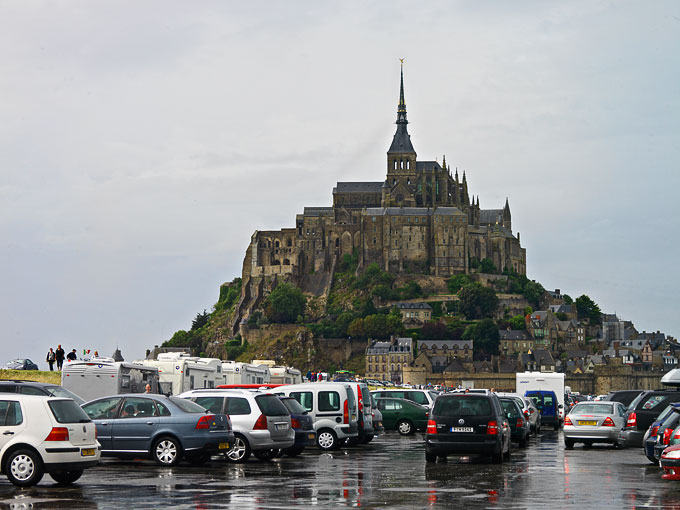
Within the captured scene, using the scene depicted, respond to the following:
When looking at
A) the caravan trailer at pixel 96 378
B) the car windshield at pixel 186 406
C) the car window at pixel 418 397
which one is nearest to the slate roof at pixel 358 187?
the car window at pixel 418 397

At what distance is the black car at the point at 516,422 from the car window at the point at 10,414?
57.1ft

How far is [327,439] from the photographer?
30.0 metres

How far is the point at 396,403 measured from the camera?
136ft

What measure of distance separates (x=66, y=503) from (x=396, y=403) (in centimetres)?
2552

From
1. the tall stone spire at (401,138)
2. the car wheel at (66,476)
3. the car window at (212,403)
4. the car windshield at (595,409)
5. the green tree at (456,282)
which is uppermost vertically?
the tall stone spire at (401,138)

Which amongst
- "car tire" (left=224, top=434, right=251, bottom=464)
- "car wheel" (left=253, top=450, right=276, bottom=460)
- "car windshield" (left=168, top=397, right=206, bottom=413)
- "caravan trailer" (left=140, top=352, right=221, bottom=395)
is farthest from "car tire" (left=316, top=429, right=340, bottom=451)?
"caravan trailer" (left=140, top=352, right=221, bottom=395)

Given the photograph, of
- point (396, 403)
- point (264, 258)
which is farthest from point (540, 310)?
point (396, 403)

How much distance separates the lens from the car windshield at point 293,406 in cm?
2759

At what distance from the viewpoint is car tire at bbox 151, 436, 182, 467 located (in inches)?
907

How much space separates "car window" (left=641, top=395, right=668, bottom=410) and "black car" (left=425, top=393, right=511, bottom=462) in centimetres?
664

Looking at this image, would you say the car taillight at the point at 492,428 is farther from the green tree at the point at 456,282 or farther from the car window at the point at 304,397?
the green tree at the point at 456,282

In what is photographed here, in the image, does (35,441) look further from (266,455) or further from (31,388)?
(266,455)

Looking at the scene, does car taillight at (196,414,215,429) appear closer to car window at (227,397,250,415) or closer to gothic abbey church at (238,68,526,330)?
car window at (227,397,250,415)

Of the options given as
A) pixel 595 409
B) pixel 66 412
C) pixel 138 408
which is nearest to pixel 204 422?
pixel 138 408
